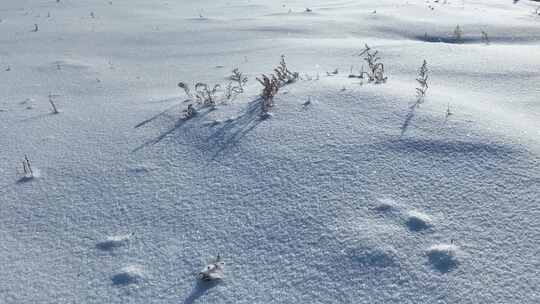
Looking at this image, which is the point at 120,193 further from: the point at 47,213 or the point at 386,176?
the point at 386,176

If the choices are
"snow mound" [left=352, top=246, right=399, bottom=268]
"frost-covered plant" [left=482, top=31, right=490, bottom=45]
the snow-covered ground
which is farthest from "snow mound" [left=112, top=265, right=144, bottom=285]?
"frost-covered plant" [left=482, top=31, right=490, bottom=45]

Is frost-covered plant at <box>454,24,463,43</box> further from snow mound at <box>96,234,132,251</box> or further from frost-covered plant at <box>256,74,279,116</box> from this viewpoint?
snow mound at <box>96,234,132,251</box>

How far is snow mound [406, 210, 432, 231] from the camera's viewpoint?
5.98 ft

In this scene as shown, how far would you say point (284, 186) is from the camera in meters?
2.13

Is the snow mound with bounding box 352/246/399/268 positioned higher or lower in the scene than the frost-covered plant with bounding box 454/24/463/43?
lower

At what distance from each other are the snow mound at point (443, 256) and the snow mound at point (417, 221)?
0.11 m

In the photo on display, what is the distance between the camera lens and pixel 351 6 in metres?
7.08

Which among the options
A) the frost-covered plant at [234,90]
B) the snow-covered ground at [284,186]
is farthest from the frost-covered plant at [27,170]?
the frost-covered plant at [234,90]

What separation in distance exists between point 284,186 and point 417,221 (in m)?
0.58

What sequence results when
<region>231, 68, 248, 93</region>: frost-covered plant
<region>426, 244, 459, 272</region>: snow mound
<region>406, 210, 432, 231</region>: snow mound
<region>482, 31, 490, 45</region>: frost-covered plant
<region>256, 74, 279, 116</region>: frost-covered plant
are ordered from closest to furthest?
<region>426, 244, 459, 272</region>: snow mound → <region>406, 210, 432, 231</region>: snow mound → <region>256, 74, 279, 116</region>: frost-covered plant → <region>231, 68, 248, 93</region>: frost-covered plant → <region>482, 31, 490, 45</region>: frost-covered plant

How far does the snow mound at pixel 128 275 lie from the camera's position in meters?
1.73

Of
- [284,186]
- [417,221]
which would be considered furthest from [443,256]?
[284,186]

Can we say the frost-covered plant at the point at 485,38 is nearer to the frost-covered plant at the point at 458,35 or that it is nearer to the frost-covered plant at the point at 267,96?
the frost-covered plant at the point at 458,35

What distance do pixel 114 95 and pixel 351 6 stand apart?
4554mm
